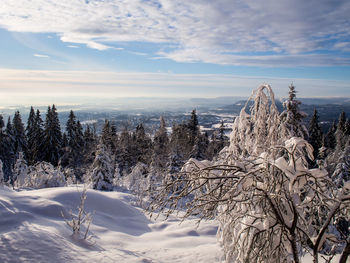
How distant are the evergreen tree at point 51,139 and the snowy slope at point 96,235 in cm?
2237

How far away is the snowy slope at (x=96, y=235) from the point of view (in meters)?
5.32

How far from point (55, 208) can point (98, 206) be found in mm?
2493

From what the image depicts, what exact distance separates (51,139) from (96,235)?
26829mm

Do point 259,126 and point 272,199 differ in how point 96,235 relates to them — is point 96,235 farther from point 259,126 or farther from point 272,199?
point 272,199

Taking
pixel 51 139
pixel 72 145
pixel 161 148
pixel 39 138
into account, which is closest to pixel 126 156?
pixel 161 148

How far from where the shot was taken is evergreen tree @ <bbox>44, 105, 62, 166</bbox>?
100 feet

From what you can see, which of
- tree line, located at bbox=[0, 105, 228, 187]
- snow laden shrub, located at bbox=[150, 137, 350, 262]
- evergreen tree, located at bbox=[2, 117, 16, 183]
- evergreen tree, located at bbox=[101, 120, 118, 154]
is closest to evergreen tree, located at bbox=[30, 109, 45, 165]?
tree line, located at bbox=[0, 105, 228, 187]

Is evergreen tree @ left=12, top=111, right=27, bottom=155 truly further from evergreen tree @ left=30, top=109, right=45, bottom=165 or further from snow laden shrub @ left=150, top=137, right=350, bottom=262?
snow laden shrub @ left=150, top=137, right=350, bottom=262

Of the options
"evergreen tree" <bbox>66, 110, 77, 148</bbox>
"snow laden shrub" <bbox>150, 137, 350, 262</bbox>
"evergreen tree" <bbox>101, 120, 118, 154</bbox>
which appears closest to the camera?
"snow laden shrub" <bbox>150, 137, 350, 262</bbox>

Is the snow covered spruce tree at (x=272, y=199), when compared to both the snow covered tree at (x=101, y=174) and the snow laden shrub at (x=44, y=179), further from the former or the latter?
the snow covered tree at (x=101, y=174)

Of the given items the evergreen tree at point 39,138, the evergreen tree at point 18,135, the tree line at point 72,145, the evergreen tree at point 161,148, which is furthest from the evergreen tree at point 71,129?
the evergreen tree at point 161,148

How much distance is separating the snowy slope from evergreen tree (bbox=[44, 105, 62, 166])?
22367mm

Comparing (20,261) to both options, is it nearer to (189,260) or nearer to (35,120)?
(189,260)

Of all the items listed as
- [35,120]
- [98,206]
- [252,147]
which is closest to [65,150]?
[35,120]
